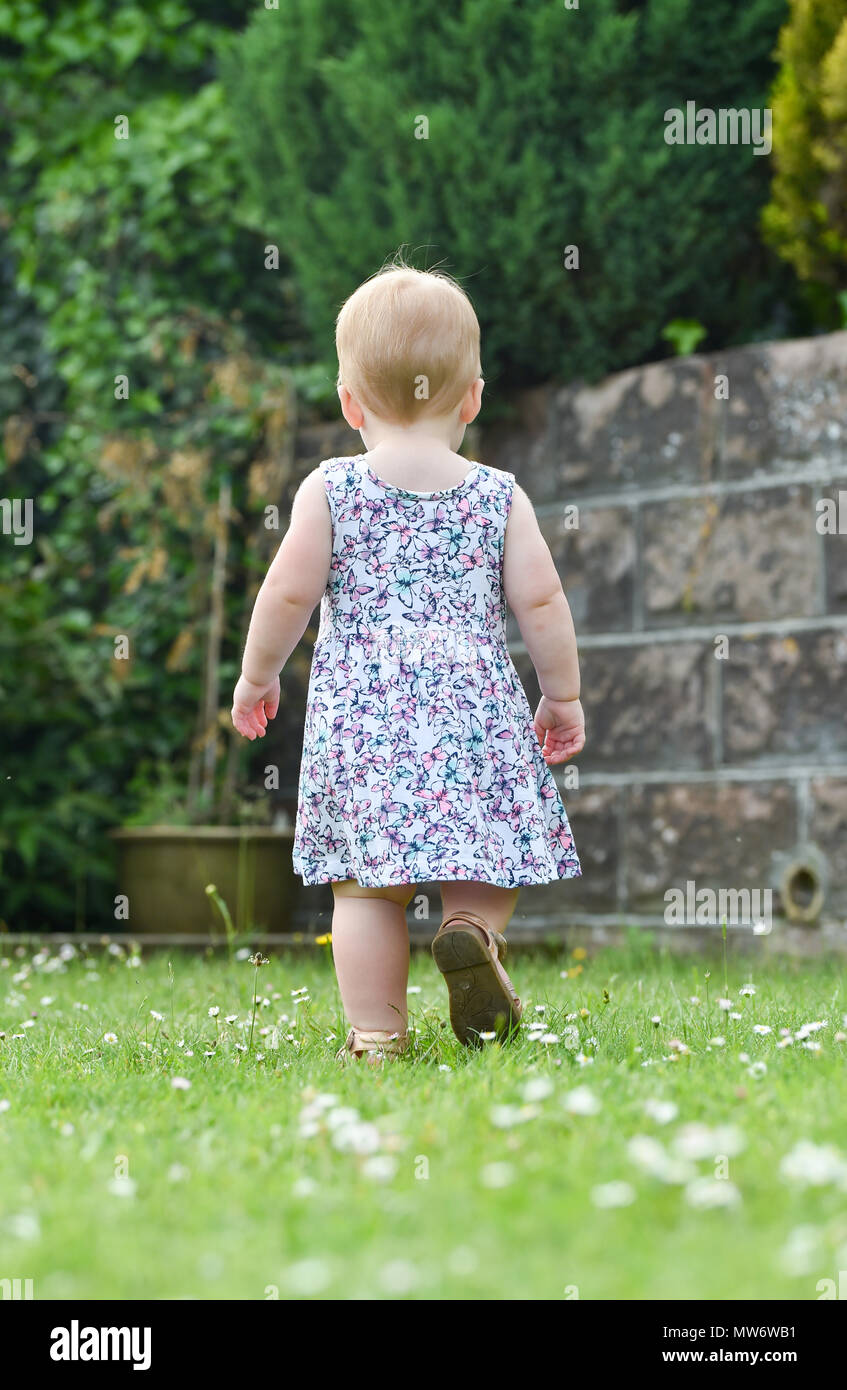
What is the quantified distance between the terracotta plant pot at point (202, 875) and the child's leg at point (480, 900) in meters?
2.52

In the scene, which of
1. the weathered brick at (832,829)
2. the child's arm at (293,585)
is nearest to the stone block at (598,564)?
the weathered brick at (832,829)

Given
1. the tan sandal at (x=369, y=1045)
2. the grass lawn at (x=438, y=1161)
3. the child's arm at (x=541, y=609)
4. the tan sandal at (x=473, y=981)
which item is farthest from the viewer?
the child's arm at (x=541, y=609)

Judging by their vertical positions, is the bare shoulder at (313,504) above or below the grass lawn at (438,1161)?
above

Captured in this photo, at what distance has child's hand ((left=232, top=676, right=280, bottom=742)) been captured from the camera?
278 cm

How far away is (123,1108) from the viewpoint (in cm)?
205

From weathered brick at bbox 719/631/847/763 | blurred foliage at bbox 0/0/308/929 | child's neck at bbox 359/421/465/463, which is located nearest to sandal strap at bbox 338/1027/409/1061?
child's neck at bbox 359/421/465/463

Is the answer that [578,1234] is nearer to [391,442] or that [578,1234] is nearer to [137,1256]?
[137,1256]

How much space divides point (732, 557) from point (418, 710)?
2.18 m

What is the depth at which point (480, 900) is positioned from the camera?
267 centimetres

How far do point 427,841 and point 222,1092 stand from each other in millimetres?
601

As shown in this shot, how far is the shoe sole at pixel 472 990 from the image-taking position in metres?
2.42

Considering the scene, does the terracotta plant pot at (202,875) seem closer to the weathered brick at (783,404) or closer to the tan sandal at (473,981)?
the weathered brick at (783,404)

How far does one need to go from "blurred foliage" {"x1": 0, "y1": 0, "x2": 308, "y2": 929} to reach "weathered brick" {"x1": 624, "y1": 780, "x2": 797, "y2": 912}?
156 cm

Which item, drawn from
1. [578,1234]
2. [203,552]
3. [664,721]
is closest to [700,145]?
[664,721]
